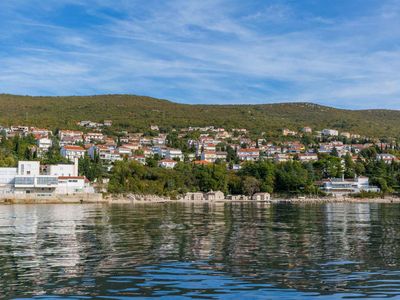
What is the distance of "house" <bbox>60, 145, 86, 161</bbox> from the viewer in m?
109

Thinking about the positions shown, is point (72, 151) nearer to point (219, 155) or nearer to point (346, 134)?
point (219, 155)

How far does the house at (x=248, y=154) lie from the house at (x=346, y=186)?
90.4ft

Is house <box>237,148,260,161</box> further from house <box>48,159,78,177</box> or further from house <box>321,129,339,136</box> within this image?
house <box>48,159,78,177</box>

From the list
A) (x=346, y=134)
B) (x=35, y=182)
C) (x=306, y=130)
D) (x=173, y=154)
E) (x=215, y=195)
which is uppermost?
(x=306, y=130)


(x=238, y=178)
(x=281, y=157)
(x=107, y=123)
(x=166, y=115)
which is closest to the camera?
(x=238, y=178)

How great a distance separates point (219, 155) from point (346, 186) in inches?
1330

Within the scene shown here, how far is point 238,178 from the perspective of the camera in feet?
328

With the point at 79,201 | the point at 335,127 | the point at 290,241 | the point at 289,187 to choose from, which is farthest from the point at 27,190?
the point at 335,127

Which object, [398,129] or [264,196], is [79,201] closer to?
[264,196]

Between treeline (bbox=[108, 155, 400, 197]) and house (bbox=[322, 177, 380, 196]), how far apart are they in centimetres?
189

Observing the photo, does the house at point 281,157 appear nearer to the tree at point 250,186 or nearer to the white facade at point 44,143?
the tree at point 250,186

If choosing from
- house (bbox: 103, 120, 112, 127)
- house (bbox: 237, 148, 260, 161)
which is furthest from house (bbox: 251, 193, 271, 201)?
house (bbox: 103, 120, 112, 127)

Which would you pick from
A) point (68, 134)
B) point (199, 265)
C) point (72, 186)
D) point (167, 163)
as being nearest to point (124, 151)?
point (167, 163)

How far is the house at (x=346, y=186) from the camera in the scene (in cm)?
10306
